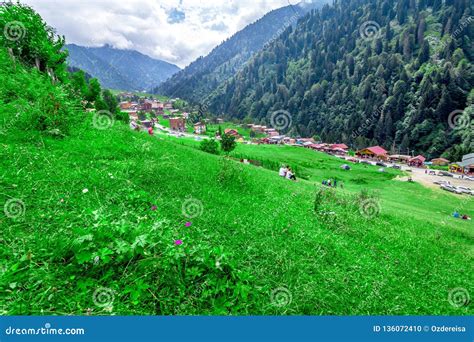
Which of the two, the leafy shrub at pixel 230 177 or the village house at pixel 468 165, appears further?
the village house at pixel 468 165

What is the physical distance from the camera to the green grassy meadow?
16.4 ft

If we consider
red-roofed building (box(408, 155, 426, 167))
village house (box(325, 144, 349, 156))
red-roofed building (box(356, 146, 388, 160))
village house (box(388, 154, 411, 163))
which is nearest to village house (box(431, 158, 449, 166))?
red-roofed building (box(408, 155, 426, 167))

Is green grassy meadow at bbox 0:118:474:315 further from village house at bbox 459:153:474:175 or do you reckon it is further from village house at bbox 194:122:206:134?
village house at bbox 194:122:206:134

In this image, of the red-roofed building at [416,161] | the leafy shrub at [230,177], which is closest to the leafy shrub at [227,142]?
the leafy shrub at [230,177]

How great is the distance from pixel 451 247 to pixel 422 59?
694 feet

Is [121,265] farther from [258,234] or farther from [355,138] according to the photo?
[355,138]

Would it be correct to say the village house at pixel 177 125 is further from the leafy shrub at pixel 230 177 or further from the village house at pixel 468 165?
the leafy shrub at pixel 230 177

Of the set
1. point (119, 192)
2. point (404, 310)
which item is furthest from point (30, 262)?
point (404, 310)

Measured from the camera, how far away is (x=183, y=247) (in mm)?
5754

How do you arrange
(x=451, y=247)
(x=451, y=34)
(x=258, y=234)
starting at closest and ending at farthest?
(x=258, y=234), (x=451, y=247), (x=451, y=34)

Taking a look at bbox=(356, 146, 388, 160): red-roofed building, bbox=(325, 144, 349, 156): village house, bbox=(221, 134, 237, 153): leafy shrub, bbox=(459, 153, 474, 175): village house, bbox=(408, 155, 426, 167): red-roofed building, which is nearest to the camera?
bbox=(221, 134, 237, 153): leafy shrub

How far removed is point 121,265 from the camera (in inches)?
208

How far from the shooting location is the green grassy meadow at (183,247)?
5012mm

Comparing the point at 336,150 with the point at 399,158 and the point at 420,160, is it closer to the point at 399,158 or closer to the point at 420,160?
the point at 399,158
